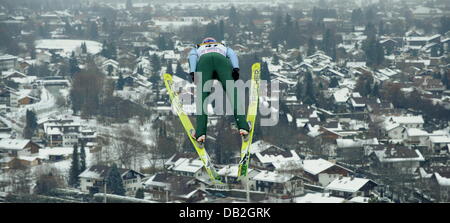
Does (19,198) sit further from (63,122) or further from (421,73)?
(421,73)

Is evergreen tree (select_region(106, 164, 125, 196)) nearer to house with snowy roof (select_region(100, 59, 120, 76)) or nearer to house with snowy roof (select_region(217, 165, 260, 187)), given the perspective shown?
house with snowy roof (select_region(217, 165, 260, 187))

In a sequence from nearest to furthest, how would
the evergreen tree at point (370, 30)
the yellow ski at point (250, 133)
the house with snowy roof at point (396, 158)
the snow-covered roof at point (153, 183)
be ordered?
the yellow ski at point (250, 133), the snow-covered roof at point (153, 183), the house with snowy roof at point (396, 158), the evergreen tree at point (370, 30)

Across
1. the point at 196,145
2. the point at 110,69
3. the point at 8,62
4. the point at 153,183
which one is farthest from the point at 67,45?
the point at 196,145

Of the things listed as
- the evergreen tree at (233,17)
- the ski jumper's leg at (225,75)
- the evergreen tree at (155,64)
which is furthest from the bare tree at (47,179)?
the evergreen tree at (233,17)

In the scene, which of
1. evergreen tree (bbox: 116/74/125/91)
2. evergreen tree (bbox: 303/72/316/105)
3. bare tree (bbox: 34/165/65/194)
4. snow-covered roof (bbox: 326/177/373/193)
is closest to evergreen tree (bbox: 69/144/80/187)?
bare tree (bbox: 34/165/65/194)

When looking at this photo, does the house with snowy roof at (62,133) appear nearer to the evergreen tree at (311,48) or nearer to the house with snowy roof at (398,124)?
the house with snowy roof at (398,124)
